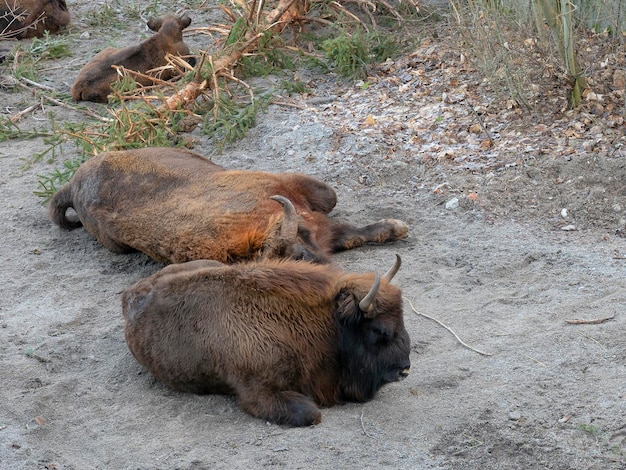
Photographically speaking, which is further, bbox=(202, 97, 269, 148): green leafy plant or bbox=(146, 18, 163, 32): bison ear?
bbox=(146, 18, 163, 32): bison ear

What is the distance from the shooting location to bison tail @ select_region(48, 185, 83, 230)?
7.73m

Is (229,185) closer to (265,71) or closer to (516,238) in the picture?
(516,238)

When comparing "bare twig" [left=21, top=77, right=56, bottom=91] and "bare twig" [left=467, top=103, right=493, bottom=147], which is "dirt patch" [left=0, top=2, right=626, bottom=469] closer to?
"bare twig" [left=467, top=103, right=493, bottom=147]

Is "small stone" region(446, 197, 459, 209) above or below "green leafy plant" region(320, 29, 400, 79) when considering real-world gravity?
below

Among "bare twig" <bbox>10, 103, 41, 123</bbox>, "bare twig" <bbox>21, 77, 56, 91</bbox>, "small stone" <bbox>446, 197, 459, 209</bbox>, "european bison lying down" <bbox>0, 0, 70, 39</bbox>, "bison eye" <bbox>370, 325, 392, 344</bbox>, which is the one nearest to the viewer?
"bison eye" <bbox>370, 325, 392, 344</bbox>

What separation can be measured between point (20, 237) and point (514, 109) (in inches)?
179

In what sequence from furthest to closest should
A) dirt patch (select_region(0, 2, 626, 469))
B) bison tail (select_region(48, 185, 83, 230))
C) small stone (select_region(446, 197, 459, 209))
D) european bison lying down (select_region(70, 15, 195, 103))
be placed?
european bison lying down (select_region(70, 15, 195, 103))
bison tail (select_region(48, 185, 83, 230))
small stone (select_region(446, 197, 459, 209))
dirt patch (select_region(0, 2, 626, 469))

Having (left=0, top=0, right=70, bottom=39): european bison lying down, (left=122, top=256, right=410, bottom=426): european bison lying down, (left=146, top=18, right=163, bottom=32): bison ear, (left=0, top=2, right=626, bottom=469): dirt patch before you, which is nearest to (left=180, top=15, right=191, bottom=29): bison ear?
(left=146, top=18, right=163, bottom=32): bison ear

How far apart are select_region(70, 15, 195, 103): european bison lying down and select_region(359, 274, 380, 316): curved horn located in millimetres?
6328

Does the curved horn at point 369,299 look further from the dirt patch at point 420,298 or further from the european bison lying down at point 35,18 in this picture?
the european bison lying down at point 35,18

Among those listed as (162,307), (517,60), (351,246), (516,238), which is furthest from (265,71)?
(162,307)

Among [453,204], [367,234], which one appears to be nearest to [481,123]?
[453,204]

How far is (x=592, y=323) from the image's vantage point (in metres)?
5.51

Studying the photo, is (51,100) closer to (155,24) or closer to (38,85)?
(38,85)
